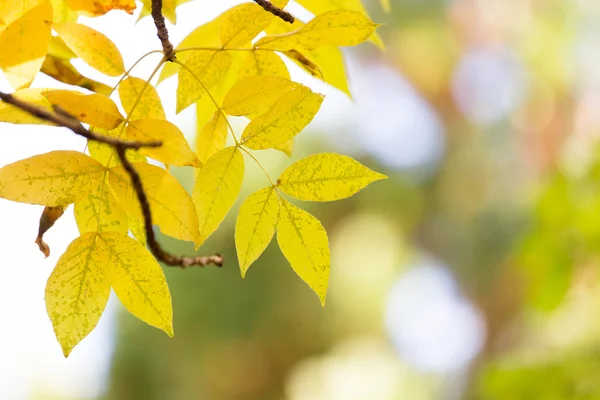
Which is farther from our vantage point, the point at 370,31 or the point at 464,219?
the point at 464,219

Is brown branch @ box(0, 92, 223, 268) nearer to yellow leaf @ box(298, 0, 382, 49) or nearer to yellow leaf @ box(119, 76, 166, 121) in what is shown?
yellow leaf @ box(119, 76, 166, 121)

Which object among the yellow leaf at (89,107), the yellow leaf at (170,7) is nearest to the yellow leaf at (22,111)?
the yellow leaf at (89,107)

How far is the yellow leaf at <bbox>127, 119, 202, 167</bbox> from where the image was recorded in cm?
26

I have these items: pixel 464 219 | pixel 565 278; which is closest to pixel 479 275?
pixel 464 219

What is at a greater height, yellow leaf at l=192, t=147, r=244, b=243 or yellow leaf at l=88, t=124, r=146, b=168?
yellow leaf at l=192, t=147, r=244, b=243

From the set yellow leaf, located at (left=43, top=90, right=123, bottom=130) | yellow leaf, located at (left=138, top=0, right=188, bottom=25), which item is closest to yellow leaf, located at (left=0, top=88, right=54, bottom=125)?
yellow leaf, located at (left=43, top=90, right=123, bottom=130)

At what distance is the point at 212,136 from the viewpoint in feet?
1.00

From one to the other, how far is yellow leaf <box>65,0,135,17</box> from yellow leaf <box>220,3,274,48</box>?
0.06m

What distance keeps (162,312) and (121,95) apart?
4.3 inches

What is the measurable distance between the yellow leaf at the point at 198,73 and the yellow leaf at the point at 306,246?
0.08 m

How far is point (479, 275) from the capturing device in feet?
12.9

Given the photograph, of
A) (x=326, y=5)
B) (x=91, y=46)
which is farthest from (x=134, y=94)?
(x=326, y=5)

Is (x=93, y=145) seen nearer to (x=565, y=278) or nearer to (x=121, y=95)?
(x=121, y=95)

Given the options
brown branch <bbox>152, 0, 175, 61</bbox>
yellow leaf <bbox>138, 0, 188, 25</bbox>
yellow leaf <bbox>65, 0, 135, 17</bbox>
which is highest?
yellow leaf <bbox>138, 0, 188, 25</bbox>
